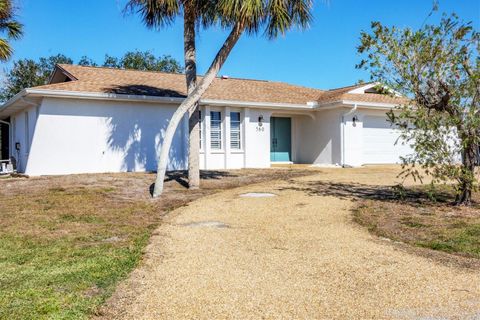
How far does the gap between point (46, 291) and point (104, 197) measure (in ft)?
21.9

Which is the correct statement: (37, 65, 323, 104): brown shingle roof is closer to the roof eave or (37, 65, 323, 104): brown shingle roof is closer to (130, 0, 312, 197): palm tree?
the roof eave

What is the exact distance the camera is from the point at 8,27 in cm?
1577

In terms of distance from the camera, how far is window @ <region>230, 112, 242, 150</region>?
18.4m

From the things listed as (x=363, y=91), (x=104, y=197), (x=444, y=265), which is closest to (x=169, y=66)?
(x=363, y=91)

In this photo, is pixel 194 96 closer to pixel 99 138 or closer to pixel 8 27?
pixel 99 138

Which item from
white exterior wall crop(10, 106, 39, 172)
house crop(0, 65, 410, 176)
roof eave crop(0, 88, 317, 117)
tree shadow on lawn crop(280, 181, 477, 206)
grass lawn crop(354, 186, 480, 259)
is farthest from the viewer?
white exterior wall crop(10, 106, 39, 172)

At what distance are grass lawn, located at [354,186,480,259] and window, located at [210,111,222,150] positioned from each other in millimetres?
8643

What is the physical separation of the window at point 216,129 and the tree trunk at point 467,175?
1005 cm

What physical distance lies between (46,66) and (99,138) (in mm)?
25342

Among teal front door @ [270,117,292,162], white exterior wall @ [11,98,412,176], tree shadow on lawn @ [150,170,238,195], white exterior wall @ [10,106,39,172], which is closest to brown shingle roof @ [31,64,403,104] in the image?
white exterior wall @ [11,98,412,176]

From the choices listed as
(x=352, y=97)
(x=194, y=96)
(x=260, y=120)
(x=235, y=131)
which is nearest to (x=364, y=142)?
(x=352, y=97)

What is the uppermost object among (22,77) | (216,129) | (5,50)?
(22,77)

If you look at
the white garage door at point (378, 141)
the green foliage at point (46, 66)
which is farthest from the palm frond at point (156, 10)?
the green foliage at point (46, 66)

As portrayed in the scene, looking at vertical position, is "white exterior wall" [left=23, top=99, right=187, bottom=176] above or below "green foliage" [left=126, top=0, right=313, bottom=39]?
below
